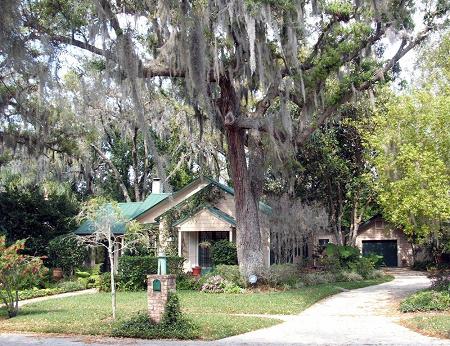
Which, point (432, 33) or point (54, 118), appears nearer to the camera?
point (432, 33)

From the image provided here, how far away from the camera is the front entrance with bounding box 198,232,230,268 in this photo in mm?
23875

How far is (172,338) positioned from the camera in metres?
9.95

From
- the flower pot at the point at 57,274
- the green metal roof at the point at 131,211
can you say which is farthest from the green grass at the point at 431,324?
the flower pot at the point at 57,274

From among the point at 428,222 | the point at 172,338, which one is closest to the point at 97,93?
the point at 172,338

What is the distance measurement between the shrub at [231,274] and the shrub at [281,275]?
829 mm

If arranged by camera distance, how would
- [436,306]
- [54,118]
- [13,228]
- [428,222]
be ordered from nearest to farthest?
[436,306] < [428,222] < [54,118] < [13,228]

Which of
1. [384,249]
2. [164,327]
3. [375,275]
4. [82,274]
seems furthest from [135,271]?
[384,249]

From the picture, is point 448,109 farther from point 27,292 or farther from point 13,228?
A: point 13,228

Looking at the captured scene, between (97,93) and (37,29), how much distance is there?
4.05 metres

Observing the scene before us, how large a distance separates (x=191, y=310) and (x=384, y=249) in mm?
25209

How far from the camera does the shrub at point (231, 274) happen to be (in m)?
18.5

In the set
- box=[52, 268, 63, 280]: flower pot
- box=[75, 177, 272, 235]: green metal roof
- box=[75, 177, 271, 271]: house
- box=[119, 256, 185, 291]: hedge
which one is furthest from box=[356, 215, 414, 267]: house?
box=[119, 256, 185, 291]: hedge

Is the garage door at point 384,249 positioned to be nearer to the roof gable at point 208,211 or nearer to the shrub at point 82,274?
the roof gable at point 208,211

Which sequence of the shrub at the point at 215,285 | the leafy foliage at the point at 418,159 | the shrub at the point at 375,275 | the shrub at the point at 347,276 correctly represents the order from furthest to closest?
the shrub at the point at 375,275
the shrub at the point at 347,276
the shrub at the point at 215,285
the leafy foliage at the point at 418,159
